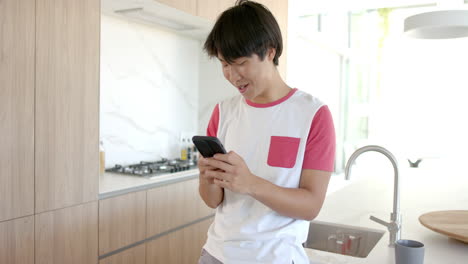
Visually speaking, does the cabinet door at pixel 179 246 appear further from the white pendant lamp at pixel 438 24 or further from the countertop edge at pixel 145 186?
the white pendant lamp at pixel 438 24

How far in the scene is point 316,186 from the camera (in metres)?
1.08

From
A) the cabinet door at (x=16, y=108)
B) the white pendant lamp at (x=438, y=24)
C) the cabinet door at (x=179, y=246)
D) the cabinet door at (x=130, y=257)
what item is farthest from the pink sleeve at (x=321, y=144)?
the cabinet door at (x=179, y=246)

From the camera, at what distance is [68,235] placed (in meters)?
2.03

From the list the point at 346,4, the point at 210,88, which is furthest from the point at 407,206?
the point at 346,4

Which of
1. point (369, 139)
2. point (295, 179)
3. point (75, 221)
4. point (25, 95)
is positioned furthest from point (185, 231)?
point (369, 139)

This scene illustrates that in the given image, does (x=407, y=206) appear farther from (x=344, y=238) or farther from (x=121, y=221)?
(x=121, y=221)

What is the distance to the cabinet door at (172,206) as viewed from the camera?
2516 mm

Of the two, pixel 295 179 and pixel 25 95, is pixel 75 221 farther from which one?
pixel 295 179

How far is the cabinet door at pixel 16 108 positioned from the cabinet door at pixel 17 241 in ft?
0.11

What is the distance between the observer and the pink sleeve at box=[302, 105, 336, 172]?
1079 mm

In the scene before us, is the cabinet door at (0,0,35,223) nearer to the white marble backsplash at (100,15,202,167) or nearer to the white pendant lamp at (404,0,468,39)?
the white marble backsplash at (100,15,202,167)

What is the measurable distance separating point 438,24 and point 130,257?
6.51 ft

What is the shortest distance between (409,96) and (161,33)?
16.1ft

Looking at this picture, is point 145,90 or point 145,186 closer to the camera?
point 145,186
